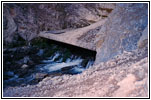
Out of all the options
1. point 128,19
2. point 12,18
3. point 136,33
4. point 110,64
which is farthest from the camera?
point 12,18

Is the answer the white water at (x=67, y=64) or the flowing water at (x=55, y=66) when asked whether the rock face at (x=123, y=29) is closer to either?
the white water at (x=67, y=64)

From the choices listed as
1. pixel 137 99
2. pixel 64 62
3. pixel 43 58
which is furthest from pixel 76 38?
pixel 137 99

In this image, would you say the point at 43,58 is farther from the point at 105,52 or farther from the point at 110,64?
the point at 110,64

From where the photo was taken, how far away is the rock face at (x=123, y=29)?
7.99ft

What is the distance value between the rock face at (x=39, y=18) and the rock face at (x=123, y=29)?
2.53 meters

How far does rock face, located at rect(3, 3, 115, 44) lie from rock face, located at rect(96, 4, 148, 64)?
2532mm

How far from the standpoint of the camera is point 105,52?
2.73m

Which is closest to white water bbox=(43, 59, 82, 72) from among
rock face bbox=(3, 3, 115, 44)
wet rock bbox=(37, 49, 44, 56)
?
wet rock bbox=(37, 49, 44, 56)

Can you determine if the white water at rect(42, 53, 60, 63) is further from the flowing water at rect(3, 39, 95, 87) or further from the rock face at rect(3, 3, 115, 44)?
the rock face at rect(3, 3, 115, 44)

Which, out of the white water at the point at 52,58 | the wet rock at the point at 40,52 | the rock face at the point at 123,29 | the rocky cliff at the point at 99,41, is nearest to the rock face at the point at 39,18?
the rocky cliff at the point at 99,41

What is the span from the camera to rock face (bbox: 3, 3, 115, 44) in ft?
18.3

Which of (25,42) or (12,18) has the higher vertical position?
(12,18)

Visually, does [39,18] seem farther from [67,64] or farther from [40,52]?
[67,64]

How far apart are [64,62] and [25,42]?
7.00ft
